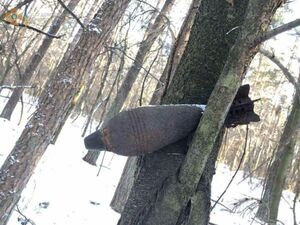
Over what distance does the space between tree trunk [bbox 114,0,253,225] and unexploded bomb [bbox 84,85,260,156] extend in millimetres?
72

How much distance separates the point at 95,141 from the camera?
57.9 inches

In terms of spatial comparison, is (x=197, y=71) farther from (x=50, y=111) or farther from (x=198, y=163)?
(x=50, y=111)

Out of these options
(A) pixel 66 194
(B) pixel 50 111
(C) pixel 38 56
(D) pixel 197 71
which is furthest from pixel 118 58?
(D) pixel 197 71

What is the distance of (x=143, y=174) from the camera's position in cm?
150

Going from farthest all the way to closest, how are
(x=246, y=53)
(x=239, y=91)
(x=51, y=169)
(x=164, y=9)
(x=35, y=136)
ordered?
(x=164, y=9), (x=51, y=169), (x=35, y=136), (x=239, y=91), (x=246, y=53)

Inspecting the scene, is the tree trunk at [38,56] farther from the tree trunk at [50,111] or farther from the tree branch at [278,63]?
the tree branch at [278,63]

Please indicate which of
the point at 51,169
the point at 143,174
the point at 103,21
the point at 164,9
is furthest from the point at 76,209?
the point at 143,174

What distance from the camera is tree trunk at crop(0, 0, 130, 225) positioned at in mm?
4230

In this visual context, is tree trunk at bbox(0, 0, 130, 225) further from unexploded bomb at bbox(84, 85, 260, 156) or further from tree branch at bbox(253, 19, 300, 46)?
tree branch at bbox(253, 19, 300, 46)

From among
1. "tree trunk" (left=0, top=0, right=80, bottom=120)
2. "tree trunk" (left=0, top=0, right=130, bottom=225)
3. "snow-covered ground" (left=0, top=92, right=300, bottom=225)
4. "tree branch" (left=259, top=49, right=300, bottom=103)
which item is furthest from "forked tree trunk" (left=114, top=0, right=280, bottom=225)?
"tree trunk" (left=0, top=0, right=80, bottom=120)

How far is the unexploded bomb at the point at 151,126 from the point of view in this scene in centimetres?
140

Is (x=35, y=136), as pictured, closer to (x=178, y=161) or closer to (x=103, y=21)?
Result: (x=103, y=21)

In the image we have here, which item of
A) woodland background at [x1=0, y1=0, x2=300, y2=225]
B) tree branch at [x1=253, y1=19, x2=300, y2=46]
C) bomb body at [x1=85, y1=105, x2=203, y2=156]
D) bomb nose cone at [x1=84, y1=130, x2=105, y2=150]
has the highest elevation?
woodland background at [x1=0, y1=0, x2=300, y2=225]

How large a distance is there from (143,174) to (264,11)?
70 cm
